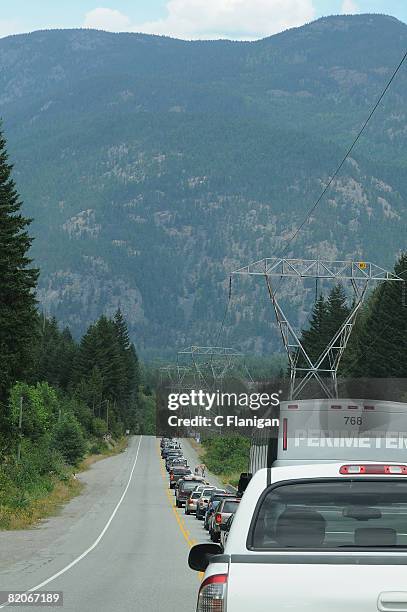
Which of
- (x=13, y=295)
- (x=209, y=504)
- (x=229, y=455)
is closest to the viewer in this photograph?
(x=209, y=504)

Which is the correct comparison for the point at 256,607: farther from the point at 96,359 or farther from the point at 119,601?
the point at 96,359

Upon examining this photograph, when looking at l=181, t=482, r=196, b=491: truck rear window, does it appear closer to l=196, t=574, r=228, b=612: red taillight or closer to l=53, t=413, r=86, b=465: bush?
l=53, t=413, r=86, b=465: bush

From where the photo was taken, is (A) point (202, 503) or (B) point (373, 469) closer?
(B) point (373, 469)

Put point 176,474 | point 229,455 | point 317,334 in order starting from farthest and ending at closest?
point 317,334, point 229,455, point 176,474

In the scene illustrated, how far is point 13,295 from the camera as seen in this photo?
169 feet

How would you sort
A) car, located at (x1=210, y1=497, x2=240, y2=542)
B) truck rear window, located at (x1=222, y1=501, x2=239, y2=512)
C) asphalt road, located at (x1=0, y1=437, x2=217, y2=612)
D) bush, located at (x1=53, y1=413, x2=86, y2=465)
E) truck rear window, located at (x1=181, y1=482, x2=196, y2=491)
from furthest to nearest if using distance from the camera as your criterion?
bush, located at (x1=53, y1=413, x2=86, y2=465) < truck rear window, located at (x1=181, y1=482, x2=196, y2=491) < truck rear window, located at (x1=222, y1=501, x2=239, y2=512) < car, located at (x1=210, y1=497, x2=240, y2=542) < asphalt road, located at (x1=0, y1=437, x2=217, y2=612)

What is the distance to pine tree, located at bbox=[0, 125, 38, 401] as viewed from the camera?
50531mm

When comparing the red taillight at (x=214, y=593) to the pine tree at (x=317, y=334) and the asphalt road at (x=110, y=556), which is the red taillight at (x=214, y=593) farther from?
the pine tree at (x=317, y=334)

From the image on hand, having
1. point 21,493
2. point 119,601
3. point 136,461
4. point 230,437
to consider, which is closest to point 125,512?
point 21,493

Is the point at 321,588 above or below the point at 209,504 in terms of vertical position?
above

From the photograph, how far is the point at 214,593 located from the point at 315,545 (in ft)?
2.65

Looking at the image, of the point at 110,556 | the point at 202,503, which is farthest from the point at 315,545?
the point at 202,503

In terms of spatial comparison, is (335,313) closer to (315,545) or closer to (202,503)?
(202,503)

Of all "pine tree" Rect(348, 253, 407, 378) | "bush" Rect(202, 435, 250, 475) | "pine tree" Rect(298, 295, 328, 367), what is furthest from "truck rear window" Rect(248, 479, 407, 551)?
"pine tree" Rect(298, 295, 328, 367)
